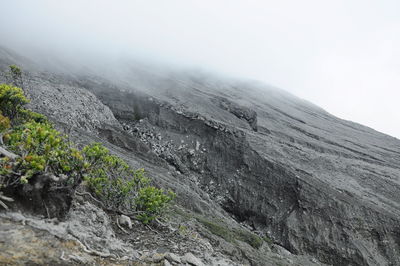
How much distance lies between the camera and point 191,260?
898 cm

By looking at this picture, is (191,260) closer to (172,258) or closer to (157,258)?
(172,258)

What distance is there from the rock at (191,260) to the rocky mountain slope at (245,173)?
3141 millimetres

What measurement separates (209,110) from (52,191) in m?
34.2

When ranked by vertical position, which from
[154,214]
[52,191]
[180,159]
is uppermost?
[52,191]

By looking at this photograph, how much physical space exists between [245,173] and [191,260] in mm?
20227

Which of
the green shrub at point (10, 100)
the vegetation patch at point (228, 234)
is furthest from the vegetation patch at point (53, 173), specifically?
the vegetation patch at point (228, 234)

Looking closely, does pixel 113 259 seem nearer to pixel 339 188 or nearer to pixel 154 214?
pixel 154 214

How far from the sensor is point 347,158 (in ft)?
129

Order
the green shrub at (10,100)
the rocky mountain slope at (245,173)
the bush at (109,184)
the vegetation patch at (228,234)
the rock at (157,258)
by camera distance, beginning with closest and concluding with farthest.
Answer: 1. the rock at (157,258)
2. the bush at (109,184)
3. the green shrub at (10,100)
4. the vegetation patch at (228,234)
5. the rocky mountain slope at (245,173)

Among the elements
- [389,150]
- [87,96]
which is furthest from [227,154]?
[389,150]

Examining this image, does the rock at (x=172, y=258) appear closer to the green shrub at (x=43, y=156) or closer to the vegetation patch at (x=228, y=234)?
the green shrub at (x=43, y=156)

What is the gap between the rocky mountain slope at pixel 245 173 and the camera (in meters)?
22.3

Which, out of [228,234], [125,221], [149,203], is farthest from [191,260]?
[228,234]

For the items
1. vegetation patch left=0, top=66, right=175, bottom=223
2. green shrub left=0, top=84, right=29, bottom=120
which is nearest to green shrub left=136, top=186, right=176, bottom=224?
vegetation patch left=0, top=66, right=175, bottom=223
